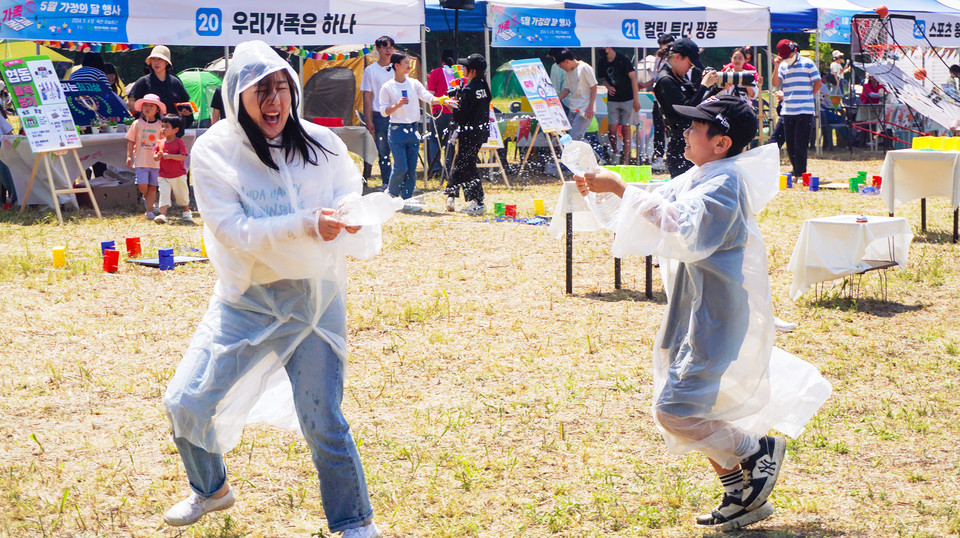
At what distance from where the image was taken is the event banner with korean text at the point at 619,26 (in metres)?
13.7

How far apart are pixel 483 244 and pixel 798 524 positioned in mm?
5956

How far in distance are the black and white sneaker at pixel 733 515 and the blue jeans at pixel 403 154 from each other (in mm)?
8033

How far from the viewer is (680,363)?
3.17 m

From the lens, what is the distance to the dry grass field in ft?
11.6

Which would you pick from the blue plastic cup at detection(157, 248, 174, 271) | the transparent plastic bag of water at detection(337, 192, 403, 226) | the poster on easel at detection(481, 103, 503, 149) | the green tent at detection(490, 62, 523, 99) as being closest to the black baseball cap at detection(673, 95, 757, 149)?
the transparent plastic bag of water at detection(337, 192, 403, 226)

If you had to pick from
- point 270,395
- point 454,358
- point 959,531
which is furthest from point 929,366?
point 270,395

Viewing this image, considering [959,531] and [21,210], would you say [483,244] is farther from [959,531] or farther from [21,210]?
[959,531]

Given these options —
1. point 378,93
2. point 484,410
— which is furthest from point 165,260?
point 378,93

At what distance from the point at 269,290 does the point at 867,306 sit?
4.84 meters

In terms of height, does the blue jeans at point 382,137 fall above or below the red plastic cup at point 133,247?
above

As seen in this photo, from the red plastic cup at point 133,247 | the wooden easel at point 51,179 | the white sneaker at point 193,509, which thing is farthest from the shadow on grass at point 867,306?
the wooden easel at point 51,179

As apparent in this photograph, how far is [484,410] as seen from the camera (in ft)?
15.3

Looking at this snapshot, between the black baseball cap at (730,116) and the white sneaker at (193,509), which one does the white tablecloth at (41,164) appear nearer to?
the white sneaker at (193,509)

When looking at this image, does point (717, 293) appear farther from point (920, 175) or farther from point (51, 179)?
point (51, 179)
